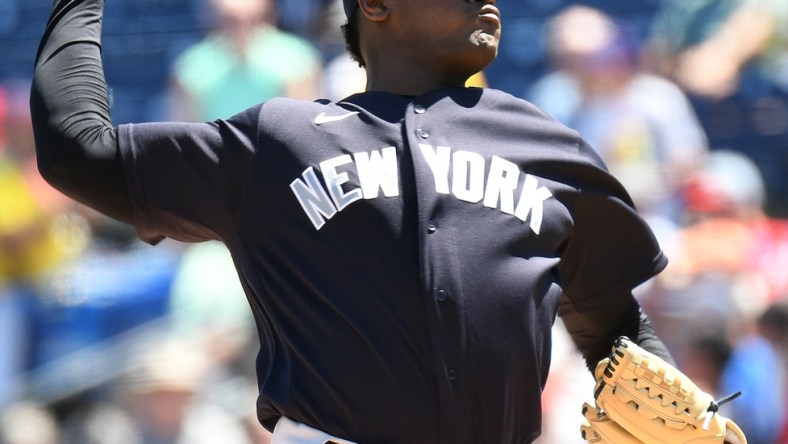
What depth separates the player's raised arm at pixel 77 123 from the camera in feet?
6.91

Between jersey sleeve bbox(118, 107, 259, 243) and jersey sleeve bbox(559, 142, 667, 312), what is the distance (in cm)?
65

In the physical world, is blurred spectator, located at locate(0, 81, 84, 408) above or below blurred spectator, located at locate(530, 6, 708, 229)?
below

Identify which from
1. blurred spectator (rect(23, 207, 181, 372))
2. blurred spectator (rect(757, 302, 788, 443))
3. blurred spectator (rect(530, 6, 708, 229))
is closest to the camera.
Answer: blurred spectator (rect(757, 302, 788, 443))

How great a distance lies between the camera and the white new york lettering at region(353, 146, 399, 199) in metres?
2.13

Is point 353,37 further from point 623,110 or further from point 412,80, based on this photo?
point 623,110

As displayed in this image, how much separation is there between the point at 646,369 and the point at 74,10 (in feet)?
4.22

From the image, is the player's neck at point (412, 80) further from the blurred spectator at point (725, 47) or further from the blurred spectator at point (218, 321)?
the blurred spectator at point (725, 47)

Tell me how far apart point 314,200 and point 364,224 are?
10 centimetres

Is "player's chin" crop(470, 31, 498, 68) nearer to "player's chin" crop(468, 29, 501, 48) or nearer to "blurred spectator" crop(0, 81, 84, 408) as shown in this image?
"player's chin" crop(468, 29, 501, 48)

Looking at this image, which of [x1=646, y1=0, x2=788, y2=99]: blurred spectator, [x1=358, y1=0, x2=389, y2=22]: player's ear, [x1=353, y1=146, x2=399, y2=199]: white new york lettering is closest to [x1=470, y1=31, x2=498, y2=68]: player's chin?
[x1=358, y1=0, x2=389, y2=22]: player's ear

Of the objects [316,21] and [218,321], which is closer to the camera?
[218,321]

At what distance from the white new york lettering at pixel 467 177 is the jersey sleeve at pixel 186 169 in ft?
1.20

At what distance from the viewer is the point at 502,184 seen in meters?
2.19

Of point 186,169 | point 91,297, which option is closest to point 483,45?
point 186,169
